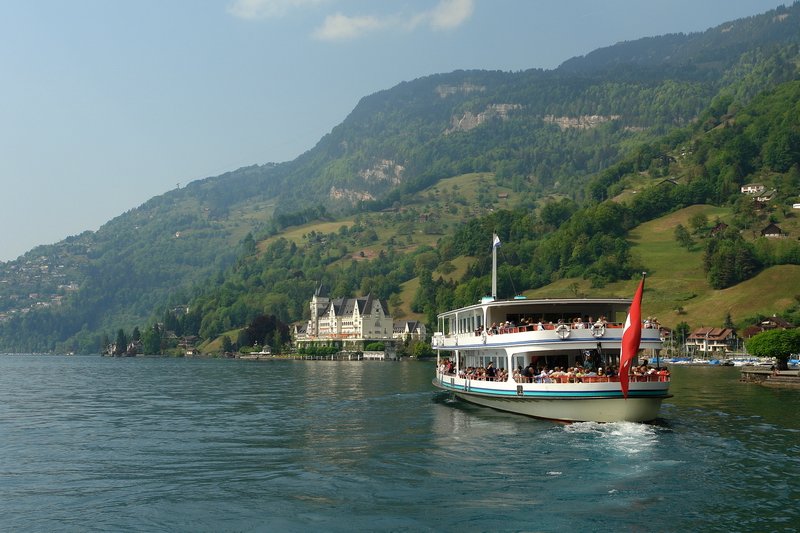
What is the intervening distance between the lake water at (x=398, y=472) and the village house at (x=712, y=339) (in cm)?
12887

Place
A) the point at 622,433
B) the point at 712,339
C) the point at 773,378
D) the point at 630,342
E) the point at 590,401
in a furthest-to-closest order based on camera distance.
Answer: the point at 712,339
the point at 773,378
the point at 590,401
the point at 630,342
the point at 622,433

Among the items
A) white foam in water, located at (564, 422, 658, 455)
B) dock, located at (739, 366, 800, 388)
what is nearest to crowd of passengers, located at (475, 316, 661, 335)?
white foam in water, located at (564, 422, 658, 455)

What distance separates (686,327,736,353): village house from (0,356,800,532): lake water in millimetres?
128873

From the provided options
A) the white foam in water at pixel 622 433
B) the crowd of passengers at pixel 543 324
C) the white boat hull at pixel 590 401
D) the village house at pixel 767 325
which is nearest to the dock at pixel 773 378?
the crowd of passengers at pixel 543 324

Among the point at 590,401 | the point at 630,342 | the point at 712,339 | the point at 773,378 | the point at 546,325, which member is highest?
the point at 712,339

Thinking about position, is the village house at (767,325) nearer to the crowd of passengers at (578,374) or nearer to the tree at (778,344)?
the tree at (778,344)

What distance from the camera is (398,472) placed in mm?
34469

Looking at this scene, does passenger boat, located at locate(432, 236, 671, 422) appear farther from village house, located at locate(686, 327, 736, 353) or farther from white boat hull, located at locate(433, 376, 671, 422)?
village house, located at locate(686, 327, 736, 353)

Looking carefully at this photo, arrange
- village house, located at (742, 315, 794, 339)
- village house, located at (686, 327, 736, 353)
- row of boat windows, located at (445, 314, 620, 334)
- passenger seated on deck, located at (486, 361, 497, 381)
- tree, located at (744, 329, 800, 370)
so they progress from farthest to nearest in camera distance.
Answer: village house, located at (686, 327, 736, 353), village house, located at (742, 315, 794, 339), tree, located at (744, 329, 800, 370), passenger seated on deck, located at (486, 361, 497, 381), row of boat windows, located at (445, 314, 620, 334)

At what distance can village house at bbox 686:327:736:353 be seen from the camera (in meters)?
181

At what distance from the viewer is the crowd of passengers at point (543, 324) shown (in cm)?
4907

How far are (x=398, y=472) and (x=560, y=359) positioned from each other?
20015mm

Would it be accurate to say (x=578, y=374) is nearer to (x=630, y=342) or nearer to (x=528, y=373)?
(x=528, y=373)

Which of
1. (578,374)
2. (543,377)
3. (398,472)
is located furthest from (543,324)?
(398,472)
